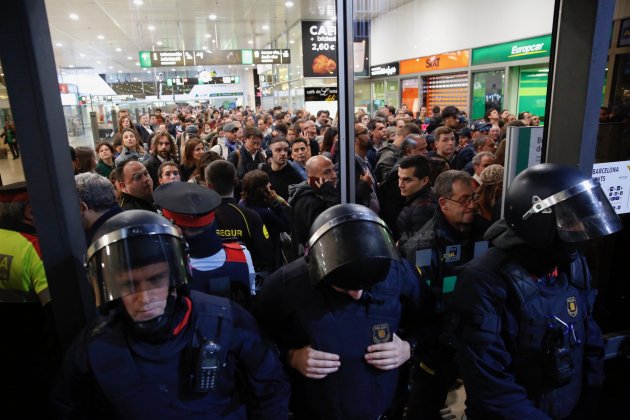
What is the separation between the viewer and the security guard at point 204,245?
2080mm

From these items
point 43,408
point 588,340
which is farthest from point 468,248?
point 43,408

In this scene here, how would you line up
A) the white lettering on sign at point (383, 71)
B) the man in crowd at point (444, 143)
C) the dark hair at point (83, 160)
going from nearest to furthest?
the dark hair at point (83, 160)
the man in crowd at point (444, 143)
the white lettering on sign at point (383, 71)

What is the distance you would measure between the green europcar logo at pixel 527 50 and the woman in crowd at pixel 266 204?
7.57 metres

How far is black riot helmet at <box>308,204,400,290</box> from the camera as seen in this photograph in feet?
5.03

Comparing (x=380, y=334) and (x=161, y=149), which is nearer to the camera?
(x=380, y=334)

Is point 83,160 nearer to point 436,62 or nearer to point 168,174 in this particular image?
point 168,174

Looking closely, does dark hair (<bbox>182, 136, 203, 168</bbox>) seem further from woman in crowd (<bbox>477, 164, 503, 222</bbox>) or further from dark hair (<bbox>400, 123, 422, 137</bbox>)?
woman in crowd (<bbox>477, 164, 503, 222</bbox>)

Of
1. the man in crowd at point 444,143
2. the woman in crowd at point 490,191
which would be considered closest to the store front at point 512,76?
the man in crowd at point 444,143

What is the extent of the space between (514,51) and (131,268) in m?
10.2

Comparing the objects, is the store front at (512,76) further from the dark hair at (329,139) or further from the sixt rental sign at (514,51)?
the dark hair at (329,139)

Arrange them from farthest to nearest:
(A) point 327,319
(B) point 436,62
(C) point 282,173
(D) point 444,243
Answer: (B) point 436,62
(C) point 282,173
(D) point 444,243
(A) point 327,319

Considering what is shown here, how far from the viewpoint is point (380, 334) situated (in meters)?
1.71

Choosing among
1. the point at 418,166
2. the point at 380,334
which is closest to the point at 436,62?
the point at 418,166

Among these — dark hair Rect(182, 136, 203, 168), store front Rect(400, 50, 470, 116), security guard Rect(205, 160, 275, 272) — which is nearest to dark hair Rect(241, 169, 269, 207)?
security guard Rect(205, 160, 275, 272)
